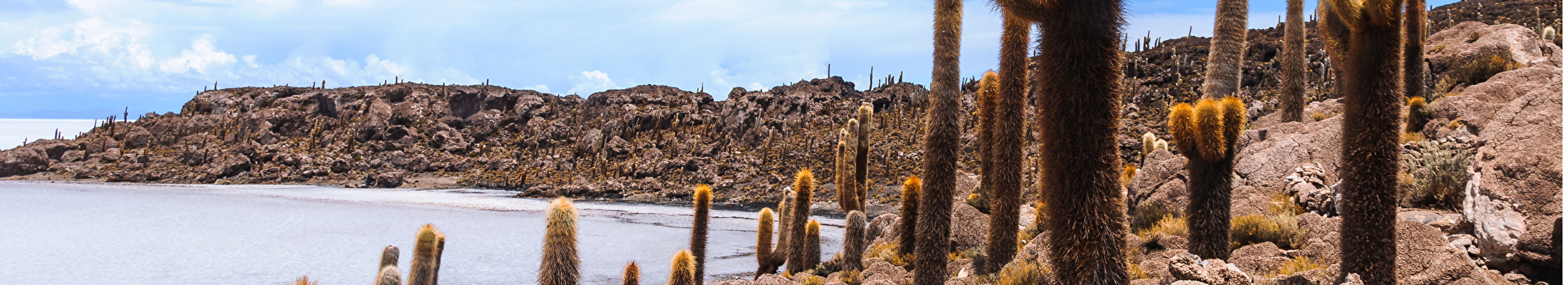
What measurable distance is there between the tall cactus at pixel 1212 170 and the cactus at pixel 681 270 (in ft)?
24.2

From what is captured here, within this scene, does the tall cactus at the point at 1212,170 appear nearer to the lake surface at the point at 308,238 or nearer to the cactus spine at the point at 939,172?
the cactus spine at the point at 939,172

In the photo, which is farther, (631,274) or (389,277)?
(631,274)

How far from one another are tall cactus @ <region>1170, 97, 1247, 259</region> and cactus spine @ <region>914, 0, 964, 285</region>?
278 centimetres

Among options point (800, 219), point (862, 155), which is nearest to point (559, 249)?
point (800, 219)

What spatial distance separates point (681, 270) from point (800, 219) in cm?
355

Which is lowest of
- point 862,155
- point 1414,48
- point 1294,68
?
point 862,155

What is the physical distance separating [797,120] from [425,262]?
6630 cm

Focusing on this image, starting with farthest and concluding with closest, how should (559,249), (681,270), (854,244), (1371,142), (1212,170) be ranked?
(854,244)
(681,270)
(559,249)
(1212,170)
(1371,142)

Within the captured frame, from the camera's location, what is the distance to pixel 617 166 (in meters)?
73.1

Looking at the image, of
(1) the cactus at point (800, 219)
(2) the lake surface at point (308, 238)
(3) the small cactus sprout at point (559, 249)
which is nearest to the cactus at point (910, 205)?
(1) the cactus at point (800, 219)

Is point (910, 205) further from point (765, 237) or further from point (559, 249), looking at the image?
point (765, 237)

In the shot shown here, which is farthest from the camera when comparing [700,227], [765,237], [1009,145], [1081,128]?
[765,237]

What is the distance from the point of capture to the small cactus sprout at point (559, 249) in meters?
9.38

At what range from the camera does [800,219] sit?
48.5 feet
